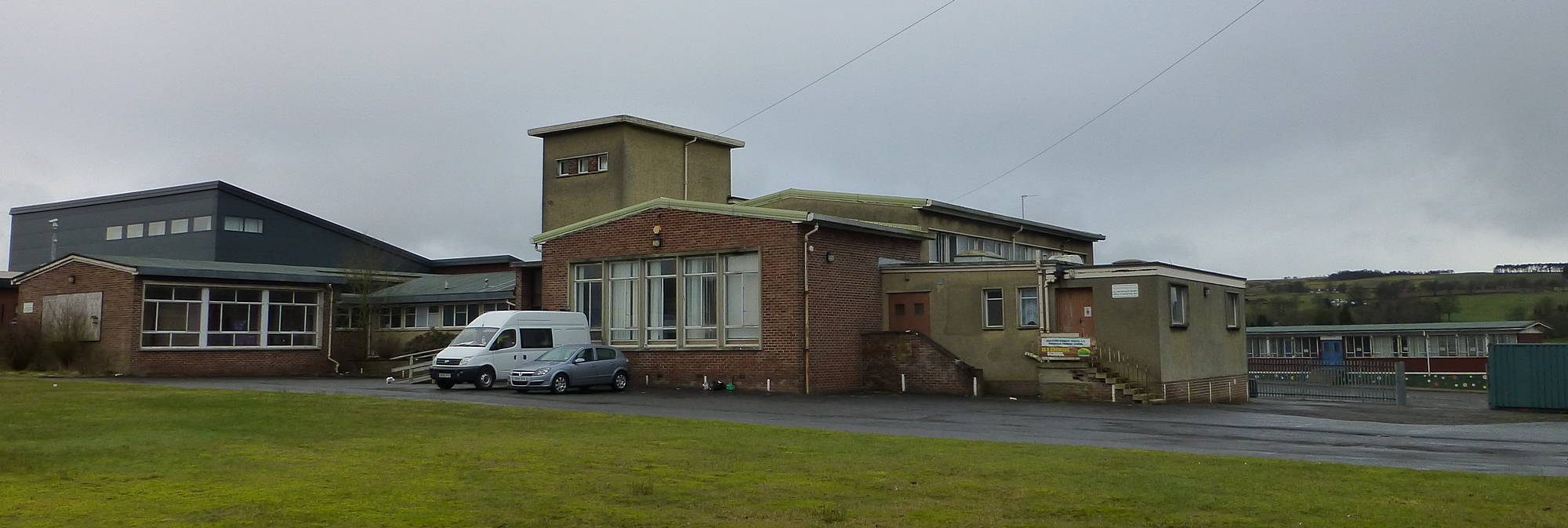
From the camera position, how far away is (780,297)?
28781mm

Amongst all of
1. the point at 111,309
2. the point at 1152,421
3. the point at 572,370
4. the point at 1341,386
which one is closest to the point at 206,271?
the point at 111,309

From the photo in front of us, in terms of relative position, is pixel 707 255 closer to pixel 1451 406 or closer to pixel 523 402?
pixel 523 402

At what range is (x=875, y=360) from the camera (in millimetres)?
29875

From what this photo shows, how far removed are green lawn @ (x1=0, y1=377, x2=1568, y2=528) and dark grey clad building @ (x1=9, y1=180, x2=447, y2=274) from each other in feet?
122

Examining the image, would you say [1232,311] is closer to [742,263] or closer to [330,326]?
[742,263]

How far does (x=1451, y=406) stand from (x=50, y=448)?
30.3m

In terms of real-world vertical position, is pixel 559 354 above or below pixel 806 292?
below

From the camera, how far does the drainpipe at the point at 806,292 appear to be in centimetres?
2852

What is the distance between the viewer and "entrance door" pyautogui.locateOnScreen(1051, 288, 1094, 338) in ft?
92.9

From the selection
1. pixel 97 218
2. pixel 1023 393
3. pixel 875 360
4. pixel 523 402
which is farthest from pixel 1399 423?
pixel 97 218

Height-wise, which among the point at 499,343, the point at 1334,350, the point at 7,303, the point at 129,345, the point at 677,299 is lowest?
the point at 1334,350

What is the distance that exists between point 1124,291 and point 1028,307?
231 cm

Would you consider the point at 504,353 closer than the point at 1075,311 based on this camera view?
No

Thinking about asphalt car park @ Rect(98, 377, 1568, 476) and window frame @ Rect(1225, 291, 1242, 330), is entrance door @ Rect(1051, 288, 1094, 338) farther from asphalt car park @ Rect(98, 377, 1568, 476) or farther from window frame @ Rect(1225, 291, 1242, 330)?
window frame @ Rect(1225, 291, 1242, 330)
